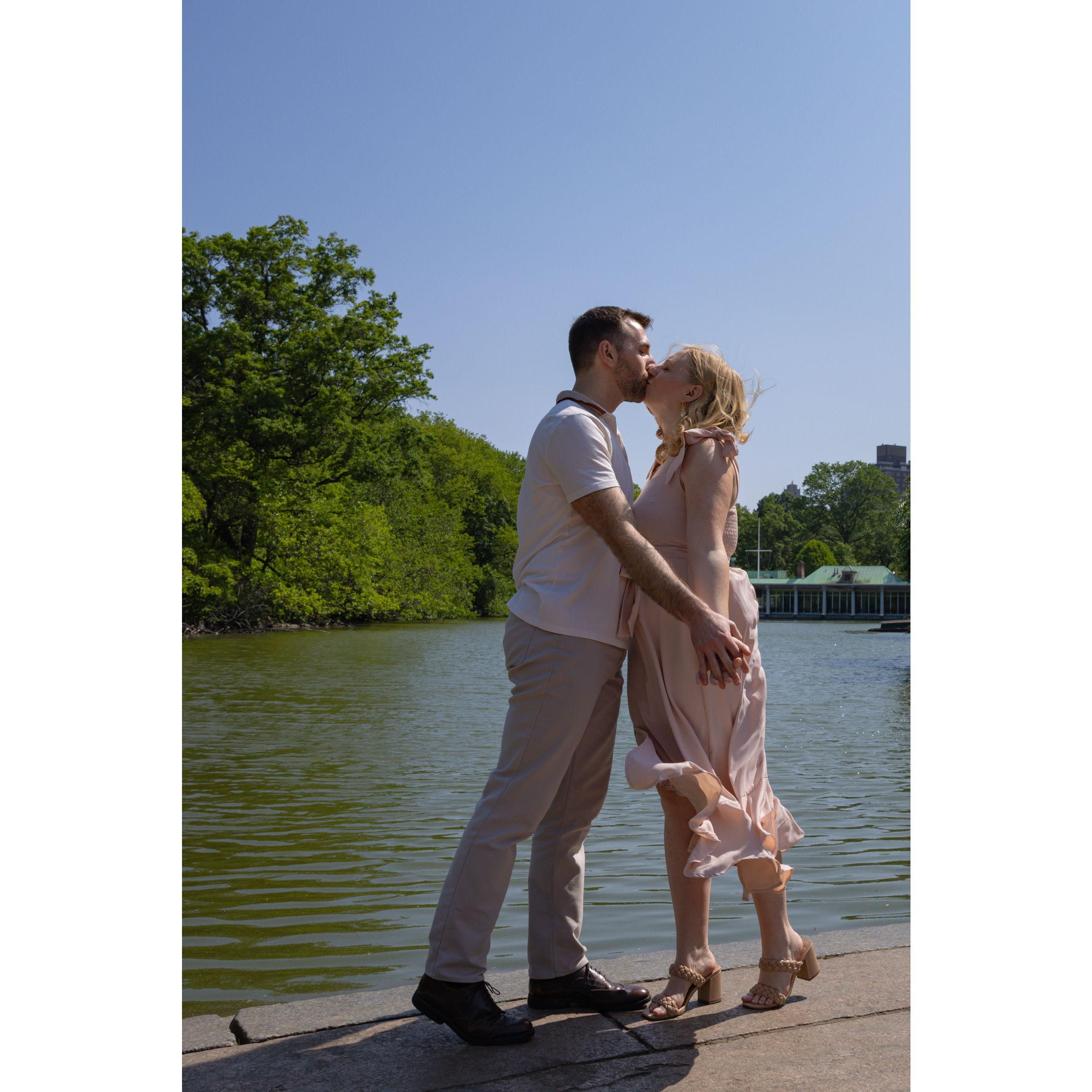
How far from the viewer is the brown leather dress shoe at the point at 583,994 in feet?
10.6

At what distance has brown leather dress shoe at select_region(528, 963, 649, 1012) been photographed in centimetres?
322

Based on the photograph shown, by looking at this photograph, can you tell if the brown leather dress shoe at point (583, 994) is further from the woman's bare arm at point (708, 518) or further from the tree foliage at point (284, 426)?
the tree foliage at point (284, 426)

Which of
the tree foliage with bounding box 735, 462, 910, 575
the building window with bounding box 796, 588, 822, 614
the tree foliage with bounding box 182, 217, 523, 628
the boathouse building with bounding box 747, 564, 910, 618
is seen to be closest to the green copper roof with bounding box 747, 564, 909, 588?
the boathouse building with bounding box 747, 564, 910, 618

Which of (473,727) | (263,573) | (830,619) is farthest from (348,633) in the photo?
(830,619)

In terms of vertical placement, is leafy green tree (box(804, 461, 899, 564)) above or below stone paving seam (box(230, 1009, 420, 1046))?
above

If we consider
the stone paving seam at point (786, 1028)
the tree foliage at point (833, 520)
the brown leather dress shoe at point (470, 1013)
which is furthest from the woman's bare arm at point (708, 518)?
the tree foliage at point (833, 520)

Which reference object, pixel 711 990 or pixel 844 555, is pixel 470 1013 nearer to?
pixel 711 990

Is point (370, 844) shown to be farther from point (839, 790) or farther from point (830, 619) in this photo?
point (830, 619)

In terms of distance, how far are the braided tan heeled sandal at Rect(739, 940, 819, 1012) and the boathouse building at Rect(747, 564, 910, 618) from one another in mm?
86313

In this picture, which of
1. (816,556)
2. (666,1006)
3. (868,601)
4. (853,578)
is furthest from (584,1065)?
(816,556)

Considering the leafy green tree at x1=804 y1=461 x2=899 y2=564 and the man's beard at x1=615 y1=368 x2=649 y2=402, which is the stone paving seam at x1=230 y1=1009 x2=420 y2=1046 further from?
the leafy green tree at x1=804 y1=461 x2=899 y2=564
